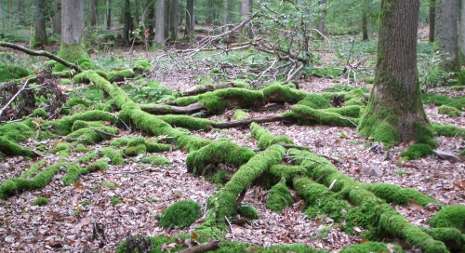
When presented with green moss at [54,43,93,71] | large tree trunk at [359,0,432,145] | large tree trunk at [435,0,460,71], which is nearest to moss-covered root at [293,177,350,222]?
large tree trunk at [359,0,432,145]

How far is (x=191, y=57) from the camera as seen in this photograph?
1636cm

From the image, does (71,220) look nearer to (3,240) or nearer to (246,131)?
(3,240)

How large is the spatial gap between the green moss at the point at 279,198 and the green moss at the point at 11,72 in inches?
425

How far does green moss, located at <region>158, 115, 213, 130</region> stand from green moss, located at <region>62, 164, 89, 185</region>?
3.15 m

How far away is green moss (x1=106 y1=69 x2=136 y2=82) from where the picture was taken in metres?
15.8

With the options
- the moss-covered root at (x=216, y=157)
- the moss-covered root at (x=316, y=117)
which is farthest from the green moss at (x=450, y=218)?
the moss-covered root at (x=316, y=117)

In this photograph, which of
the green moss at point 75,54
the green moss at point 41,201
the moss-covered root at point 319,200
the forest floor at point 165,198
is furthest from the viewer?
the green moss at point 75,54

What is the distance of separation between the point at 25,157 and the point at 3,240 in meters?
3.58

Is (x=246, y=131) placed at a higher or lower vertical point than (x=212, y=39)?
lower

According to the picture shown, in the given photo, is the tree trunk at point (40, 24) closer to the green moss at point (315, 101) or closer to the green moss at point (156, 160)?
the green moss at point (315, 101)

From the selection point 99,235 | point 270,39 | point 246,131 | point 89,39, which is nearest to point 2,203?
point 99,235

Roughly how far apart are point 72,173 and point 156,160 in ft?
4.92

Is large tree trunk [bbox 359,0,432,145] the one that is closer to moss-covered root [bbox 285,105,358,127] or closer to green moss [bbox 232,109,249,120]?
moss-covered root [bbox 285,105,358,127]

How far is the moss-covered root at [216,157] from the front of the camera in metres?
8.06
